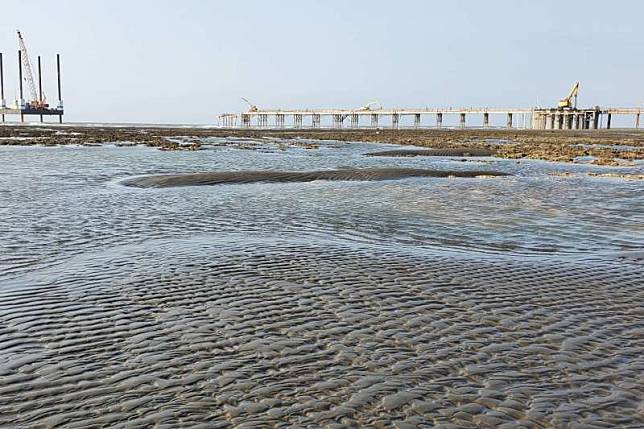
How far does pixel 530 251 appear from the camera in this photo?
1211cm

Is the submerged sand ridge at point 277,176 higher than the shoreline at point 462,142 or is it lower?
lower

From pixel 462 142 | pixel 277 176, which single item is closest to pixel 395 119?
pixel 462 142

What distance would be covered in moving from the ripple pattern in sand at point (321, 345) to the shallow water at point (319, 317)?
0.08 ft

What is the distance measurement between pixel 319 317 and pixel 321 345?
1.00 metres

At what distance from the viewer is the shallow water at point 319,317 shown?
531 centimetres

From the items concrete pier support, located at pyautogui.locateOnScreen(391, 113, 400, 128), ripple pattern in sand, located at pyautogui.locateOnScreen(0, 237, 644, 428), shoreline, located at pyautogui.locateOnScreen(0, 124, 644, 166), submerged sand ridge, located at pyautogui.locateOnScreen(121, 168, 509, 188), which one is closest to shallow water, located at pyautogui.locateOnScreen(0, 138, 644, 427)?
ripple pattern in sand, located at pyautogui.locateOnScreen(0, 237, 644, 428)

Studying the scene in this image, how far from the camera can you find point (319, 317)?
7.75 metres

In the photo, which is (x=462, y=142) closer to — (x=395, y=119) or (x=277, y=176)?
(x=277, y=176)

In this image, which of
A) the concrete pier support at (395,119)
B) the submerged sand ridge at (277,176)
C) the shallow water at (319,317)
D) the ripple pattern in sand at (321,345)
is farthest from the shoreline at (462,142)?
the concrete pier support at (395,119)

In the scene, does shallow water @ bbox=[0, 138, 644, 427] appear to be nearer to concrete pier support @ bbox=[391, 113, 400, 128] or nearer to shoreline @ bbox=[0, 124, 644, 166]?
shoreline @ bbox=[0, 124, 644, 166]

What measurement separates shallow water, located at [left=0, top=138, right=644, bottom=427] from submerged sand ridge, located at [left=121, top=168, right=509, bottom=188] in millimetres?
6639

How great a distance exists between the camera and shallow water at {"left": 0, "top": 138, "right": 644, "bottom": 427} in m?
5.31

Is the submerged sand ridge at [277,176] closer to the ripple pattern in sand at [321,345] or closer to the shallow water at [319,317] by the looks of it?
the shallow water at [319,317]

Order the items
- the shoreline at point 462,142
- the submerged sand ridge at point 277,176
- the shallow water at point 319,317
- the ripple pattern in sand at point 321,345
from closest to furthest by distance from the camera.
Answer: the ripple pattern in sand at point 321,345 → the shallow water at point 319,317 → the submerged sand ridge at point 277,176 → the shoreline at point 462,142
